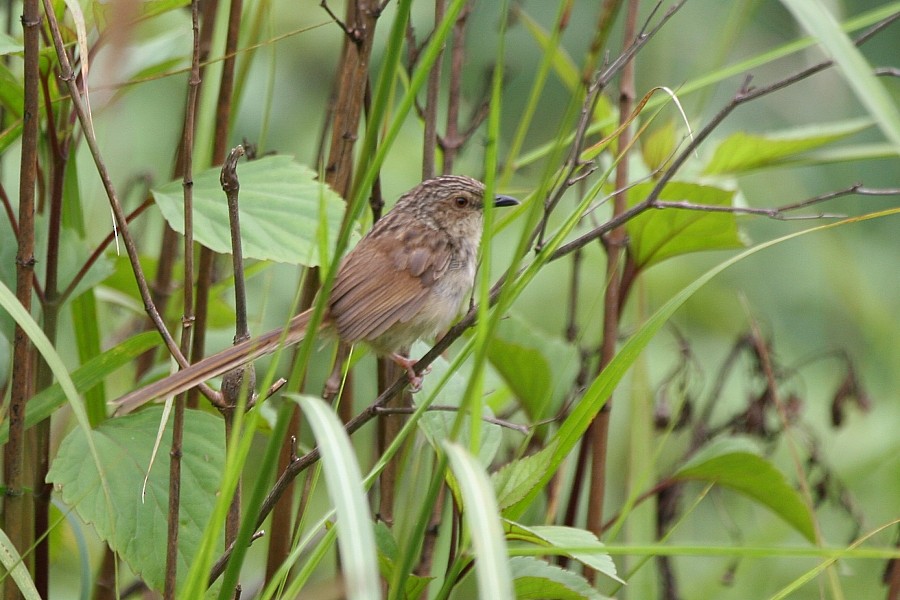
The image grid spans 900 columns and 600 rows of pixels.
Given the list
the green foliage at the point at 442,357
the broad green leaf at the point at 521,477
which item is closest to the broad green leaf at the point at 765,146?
the green foliage at the point at 442,357

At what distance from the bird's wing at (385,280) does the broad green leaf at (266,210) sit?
0.52m

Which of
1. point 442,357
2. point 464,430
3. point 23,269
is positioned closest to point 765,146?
point 442,357

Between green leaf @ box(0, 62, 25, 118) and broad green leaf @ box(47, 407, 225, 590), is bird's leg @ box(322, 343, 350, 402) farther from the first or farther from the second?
green leaf @ box(0, 62, 25, 118)

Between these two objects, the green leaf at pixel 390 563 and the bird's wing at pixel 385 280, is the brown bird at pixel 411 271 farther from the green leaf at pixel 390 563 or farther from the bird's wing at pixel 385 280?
the green leaf at pixel 390 563

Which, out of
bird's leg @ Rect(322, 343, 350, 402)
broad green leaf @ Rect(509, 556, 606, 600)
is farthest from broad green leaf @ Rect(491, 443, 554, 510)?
bird's leg @ Rect(322, 343, 350, 402)

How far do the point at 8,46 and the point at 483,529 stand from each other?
1.53 metres

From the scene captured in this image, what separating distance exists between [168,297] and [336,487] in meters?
1.88

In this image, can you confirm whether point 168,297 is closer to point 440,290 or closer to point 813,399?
point 440,290

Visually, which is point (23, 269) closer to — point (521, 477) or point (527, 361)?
point (521, 477)

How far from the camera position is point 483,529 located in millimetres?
1271

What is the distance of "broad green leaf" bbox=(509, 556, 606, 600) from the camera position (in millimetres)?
1877

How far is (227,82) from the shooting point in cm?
258

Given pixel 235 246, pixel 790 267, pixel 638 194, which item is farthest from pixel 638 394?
pixel 790 267

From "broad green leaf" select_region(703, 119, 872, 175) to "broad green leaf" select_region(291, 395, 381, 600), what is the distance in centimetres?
188
